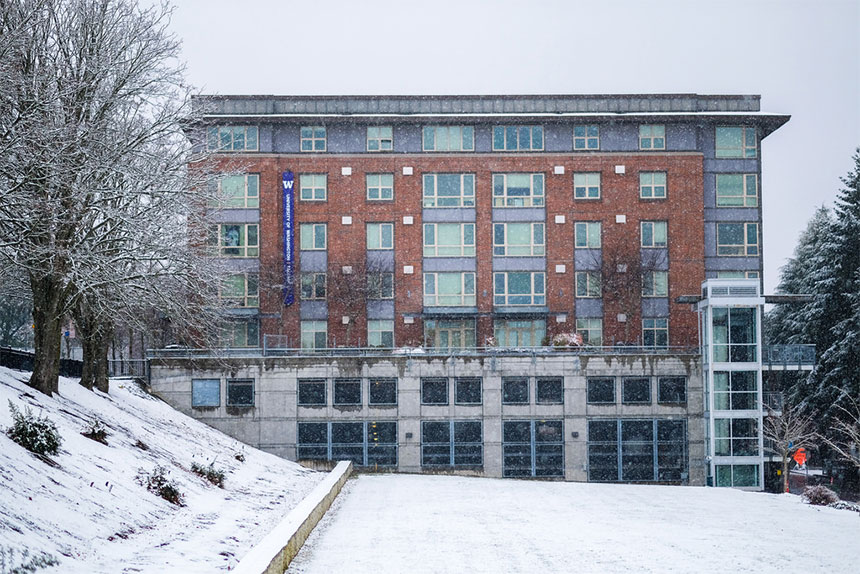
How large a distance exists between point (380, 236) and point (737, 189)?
20501 mm

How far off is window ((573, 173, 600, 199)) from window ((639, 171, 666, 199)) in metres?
2.47

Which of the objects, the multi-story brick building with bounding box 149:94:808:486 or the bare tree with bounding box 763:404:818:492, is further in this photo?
the multi-story brick building with bounding box 149:94:808:486

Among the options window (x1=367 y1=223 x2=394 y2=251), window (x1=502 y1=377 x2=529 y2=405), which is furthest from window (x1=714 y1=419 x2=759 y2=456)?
window (x1=367 y1=223 x2=394 y2=251)

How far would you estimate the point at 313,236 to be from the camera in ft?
185

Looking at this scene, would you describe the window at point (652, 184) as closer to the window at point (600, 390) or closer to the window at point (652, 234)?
the window at point (652, 234)

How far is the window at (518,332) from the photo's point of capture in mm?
56281

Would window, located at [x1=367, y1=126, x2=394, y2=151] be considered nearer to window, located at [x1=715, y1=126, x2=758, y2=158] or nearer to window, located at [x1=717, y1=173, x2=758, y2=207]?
window, located at [x1=715, y1=126, x2=758, y2=158]

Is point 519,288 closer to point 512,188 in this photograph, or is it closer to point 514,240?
point 514,240

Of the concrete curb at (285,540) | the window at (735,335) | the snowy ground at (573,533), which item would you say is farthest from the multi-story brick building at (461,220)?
the concrete curb at (285,540)

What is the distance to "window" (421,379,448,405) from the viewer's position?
153 ft

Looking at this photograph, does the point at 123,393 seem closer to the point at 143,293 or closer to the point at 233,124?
the point at 143,293

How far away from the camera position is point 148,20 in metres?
27.9

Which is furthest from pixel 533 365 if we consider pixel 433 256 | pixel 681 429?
pixel 433 256

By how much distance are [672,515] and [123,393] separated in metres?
22.2
